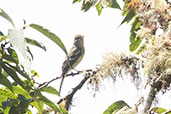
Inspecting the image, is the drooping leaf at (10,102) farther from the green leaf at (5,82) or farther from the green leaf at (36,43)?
the green leaf at (36,43)

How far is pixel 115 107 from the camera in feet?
5.45

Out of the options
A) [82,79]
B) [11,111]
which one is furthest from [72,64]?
[11,111]

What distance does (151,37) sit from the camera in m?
1.59

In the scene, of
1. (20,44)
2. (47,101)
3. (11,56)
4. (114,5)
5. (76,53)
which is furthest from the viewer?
(76,53)

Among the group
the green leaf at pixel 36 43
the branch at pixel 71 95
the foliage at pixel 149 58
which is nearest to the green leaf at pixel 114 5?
the foliage at pixel 149 58

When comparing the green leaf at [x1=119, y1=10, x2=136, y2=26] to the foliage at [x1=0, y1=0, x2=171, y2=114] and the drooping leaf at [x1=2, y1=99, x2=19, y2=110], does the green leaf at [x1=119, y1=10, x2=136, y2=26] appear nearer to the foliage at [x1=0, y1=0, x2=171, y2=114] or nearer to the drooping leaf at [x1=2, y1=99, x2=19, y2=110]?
the foliage at [x1=0, y1=0, x2=171, y2=114]

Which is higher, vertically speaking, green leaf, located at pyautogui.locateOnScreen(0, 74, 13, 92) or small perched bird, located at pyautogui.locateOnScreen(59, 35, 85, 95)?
small perched bird, located at pyautogui.locateOnScreen(59, 35, 85, 95)

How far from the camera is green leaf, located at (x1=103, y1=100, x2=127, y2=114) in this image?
1.65 m

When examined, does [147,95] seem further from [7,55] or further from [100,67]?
[7,55]

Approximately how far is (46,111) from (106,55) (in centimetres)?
46

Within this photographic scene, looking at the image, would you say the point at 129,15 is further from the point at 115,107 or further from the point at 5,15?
the point at 5,15

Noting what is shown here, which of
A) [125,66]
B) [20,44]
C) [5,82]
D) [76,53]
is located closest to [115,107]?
[125,66]

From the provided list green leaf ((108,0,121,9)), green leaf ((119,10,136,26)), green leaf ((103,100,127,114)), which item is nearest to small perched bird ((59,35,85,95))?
green leaf ((108,0,121,9))

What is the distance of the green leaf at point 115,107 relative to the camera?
1.65 metres
